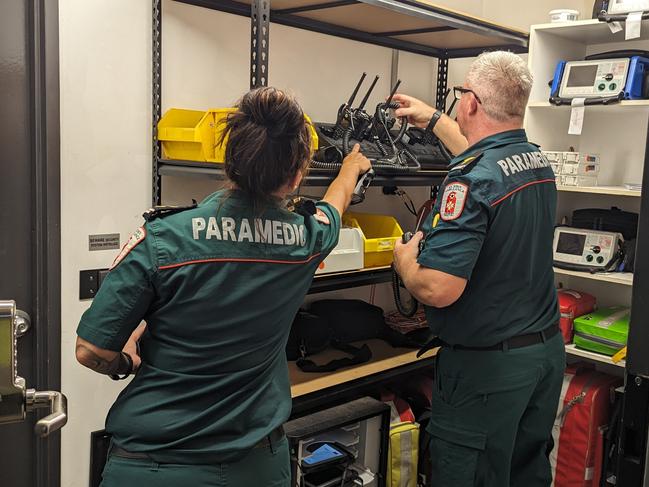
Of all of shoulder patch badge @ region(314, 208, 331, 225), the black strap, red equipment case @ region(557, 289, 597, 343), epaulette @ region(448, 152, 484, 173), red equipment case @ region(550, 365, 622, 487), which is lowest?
red equipment case @ region(550, 365, 622, 487)

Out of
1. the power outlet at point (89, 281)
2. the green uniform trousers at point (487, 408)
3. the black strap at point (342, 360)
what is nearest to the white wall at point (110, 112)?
the power outlet at point (89, 281)

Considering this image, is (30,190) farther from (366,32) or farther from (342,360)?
(366,32)

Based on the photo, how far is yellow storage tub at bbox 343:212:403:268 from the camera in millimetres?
2480

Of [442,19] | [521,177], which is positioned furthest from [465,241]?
[442,19]

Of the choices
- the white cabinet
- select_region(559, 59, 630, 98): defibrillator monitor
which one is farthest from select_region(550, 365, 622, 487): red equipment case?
select_region(559, 59, 630, 98): defibrillator monitor

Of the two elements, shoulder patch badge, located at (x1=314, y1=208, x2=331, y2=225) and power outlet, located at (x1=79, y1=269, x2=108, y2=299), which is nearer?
shoulder patch badge, located at (x1=314, y1=208, x2=331, y2=225)

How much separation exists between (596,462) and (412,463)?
78 centimetres

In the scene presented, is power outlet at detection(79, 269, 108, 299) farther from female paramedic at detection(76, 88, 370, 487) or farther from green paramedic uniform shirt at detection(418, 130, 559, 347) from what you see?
green paramedic uniform shirt at detection(418, 130, 559, 347)

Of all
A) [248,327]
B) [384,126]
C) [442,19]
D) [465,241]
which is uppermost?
[442,19]

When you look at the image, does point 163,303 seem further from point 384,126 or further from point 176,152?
point 384,126

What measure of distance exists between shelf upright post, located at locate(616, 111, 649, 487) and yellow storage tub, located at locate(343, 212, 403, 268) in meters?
0.96

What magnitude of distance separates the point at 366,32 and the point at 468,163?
127 centimetres

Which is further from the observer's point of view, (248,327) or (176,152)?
(176,152)

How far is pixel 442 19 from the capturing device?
2.55 metres
